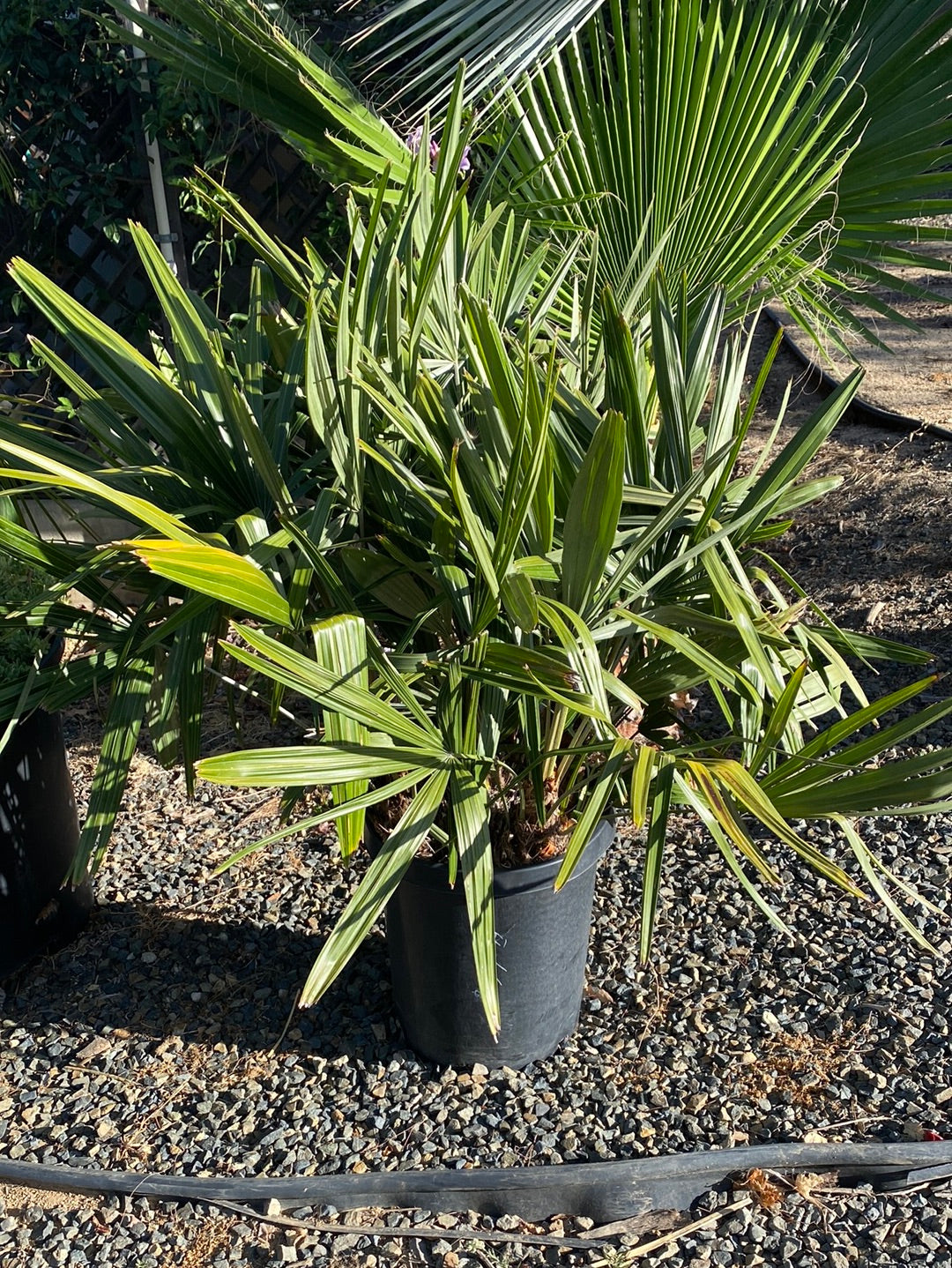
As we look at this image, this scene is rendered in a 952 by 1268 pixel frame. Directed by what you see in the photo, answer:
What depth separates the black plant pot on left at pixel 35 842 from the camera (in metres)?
1.93

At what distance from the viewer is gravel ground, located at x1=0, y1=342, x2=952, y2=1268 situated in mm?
1558

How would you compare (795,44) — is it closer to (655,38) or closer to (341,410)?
(655,38)

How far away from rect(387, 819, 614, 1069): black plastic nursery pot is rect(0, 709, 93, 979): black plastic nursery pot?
0.72 meters

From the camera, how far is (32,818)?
1.98 metres

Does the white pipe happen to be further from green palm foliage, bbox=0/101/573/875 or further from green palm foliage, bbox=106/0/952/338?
green palm foliage, bbox=0/101/573/875

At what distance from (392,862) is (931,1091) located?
1.05 meters

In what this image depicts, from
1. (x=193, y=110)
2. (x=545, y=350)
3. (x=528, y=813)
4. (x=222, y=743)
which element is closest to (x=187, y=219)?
(x=193, y=110)

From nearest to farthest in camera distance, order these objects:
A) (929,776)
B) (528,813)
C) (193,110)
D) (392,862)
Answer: (929,776) < (392,862) < (528,813) < (193,110)

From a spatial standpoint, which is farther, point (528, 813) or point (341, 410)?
point (528, 813)

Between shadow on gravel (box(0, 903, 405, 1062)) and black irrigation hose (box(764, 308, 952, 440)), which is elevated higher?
black irrigation hose (box(764, 308, 952, 440))

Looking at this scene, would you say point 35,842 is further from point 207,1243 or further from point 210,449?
point 210,449

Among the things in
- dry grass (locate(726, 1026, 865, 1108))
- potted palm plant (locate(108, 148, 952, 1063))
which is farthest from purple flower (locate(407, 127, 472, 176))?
dry grass (locate(726, 1026, 865, 1108))

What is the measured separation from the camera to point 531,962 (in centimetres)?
169

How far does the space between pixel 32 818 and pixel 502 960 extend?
941 mm
